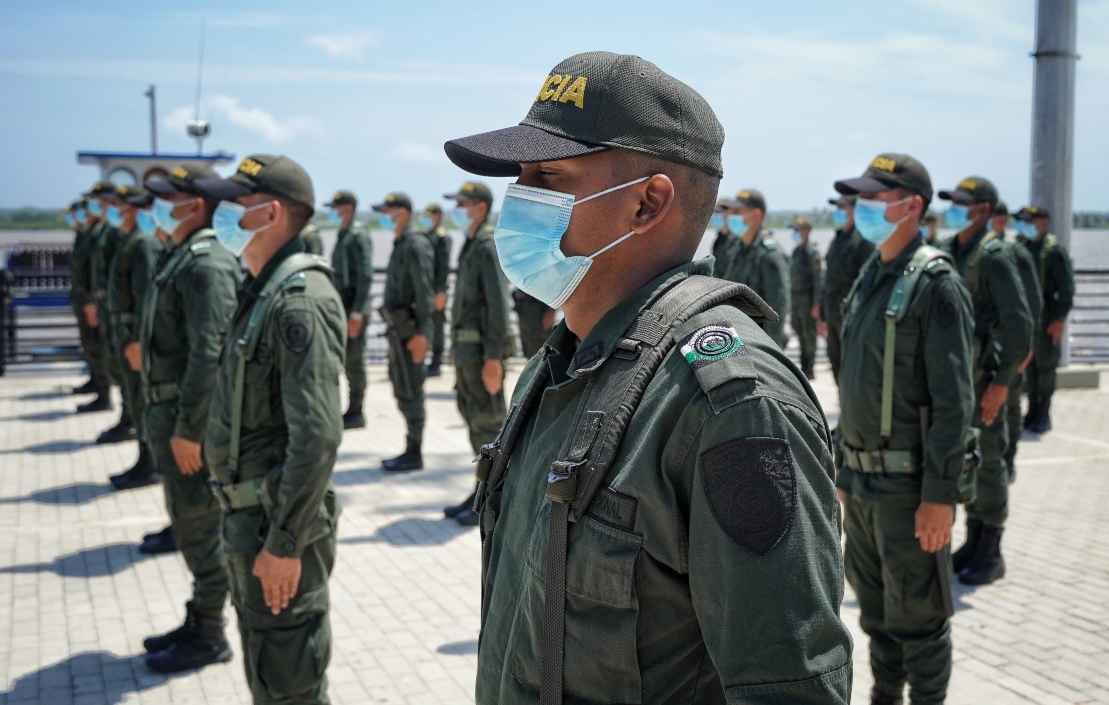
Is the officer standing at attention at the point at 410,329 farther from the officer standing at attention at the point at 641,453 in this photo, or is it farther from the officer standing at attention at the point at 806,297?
the officer standing at attention at the point at 641,453

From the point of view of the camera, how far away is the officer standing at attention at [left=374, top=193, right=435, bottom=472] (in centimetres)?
981

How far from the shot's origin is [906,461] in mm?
4348

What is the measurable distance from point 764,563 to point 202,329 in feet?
15.1

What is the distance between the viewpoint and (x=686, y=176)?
6.22 feet

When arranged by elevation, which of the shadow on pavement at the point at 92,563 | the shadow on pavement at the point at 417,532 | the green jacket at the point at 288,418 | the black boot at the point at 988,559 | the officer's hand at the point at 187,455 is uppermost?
the green jacket at the point at 288,418

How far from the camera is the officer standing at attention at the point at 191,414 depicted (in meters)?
5.38

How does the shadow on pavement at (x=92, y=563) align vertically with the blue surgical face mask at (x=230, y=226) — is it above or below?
below

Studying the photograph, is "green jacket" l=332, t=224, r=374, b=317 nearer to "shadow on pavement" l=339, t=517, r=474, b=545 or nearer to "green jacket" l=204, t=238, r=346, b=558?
"shadow on pavement" l=339, t=517, r=474, b=545

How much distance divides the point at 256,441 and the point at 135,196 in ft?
22.5

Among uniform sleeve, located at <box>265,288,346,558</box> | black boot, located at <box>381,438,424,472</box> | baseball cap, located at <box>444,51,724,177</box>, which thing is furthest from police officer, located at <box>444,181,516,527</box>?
baseball cap, located at <box>444,51,724,177</box>

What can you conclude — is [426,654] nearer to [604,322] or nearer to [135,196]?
[604,322]

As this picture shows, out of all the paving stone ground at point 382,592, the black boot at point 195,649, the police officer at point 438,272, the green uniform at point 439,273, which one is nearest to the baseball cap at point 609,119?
the paving stone ground at point 382,592

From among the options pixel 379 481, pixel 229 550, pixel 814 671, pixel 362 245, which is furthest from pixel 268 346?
pixel 362 245

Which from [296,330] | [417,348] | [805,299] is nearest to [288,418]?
[296,330]
